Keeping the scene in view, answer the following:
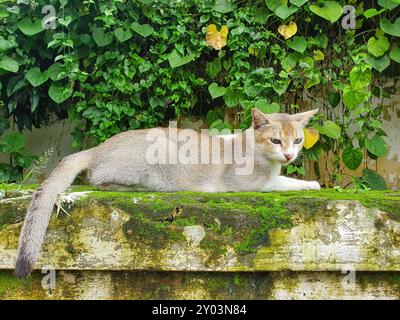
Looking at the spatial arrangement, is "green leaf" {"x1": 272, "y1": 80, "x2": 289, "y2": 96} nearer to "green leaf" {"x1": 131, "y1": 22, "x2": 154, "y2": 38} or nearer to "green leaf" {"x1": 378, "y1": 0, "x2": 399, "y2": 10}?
"green leaf" {"x1": 378, "y1": 0, "x2": 399, "y2": 10}

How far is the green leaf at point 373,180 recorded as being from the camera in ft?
19.3

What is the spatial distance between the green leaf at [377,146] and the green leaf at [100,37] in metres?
2.64

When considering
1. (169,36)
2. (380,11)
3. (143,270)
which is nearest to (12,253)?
(143,270)

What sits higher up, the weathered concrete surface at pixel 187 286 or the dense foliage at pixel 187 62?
the dense foliage at pixel 187 62

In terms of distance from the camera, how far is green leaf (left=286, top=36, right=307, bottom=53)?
5752mm

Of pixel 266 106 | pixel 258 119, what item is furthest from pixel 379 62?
pixel 258 119

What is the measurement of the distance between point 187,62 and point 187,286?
8.05 ft

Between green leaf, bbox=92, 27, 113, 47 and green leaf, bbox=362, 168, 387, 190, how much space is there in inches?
109

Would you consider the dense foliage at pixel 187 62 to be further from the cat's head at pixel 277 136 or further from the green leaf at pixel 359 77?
the cat's head at pixel 277 136

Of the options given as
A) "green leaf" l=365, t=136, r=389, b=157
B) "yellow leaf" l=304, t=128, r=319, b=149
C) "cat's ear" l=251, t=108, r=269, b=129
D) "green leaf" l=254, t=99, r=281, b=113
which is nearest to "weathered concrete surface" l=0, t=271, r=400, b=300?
"cat's ear" l=251, t=108, r=269, b=129

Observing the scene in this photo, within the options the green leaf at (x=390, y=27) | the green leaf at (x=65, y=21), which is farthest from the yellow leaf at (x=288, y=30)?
the green leaf at (x=65, y=21)

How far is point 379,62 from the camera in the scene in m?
5.77

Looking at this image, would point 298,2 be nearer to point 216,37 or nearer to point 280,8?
point 280,8

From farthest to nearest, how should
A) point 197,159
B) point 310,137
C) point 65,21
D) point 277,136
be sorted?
Result: point 310,137 < point 65,21 < point 197,159 < point 277,136
